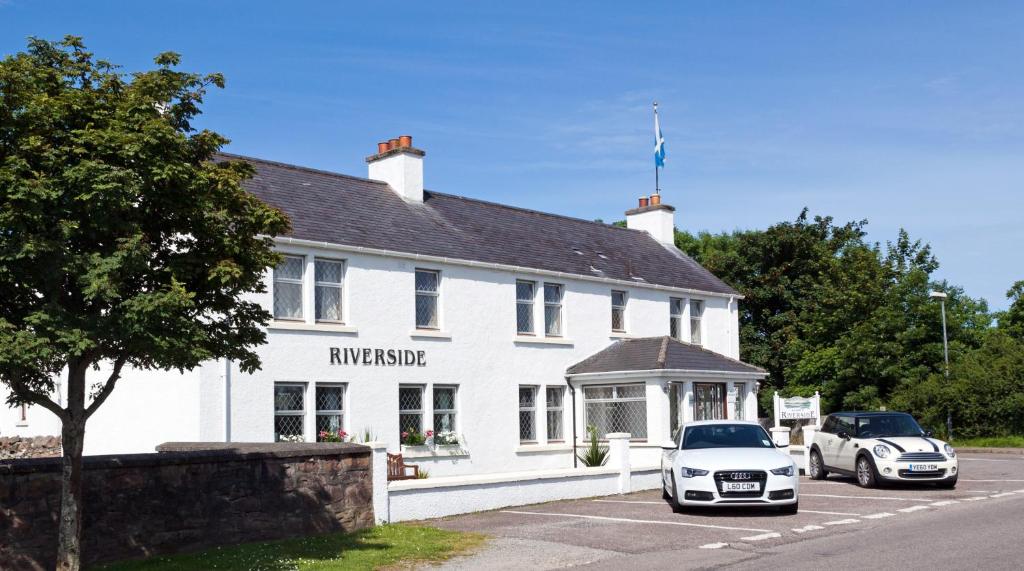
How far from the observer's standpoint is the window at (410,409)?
2450 centimetres

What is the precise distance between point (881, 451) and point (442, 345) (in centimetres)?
1031

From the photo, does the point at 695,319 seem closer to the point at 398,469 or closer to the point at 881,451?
the point at 881,451

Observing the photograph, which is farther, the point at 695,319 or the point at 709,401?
the point at 695,319

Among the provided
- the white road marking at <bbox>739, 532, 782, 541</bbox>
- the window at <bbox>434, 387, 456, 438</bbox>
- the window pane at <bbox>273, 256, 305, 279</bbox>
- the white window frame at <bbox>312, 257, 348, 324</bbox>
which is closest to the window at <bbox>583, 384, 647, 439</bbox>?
the window at <bbox>434, 387, 456, 438</bbox>

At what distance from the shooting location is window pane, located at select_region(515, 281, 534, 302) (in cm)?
2833

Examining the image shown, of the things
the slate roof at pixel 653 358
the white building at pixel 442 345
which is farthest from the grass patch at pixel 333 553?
the slate roof at pixel 653 358

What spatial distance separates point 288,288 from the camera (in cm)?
2253

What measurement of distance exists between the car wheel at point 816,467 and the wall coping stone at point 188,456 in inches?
478

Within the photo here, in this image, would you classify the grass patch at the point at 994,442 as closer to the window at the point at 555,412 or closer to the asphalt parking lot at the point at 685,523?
the asphalt parking lot at the point at 685,523

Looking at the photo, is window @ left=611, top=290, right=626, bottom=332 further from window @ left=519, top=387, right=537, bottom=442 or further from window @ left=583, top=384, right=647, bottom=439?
window @ left=519, top=387, right=537, bottom=442

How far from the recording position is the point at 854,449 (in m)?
21.7

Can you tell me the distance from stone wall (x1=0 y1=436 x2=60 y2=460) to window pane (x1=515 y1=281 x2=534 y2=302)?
1184 centimetres

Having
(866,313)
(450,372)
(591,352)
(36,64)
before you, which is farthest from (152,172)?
(866,313)

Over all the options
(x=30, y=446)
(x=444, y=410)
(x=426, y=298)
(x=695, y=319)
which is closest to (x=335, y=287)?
(x=426, y=298)
